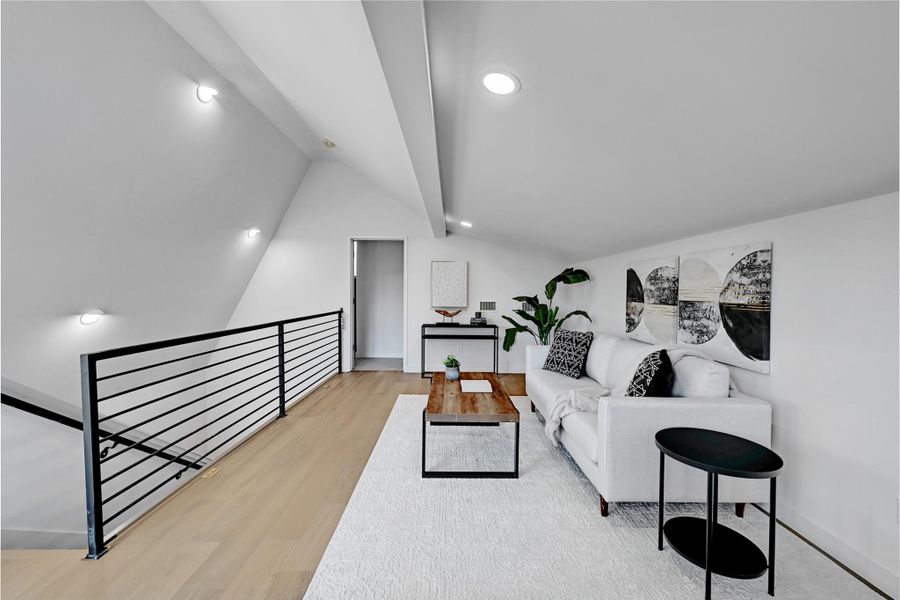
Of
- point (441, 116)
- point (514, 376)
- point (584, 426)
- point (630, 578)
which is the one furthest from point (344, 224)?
point (630, 578)

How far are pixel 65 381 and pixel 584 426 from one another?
4.11 meters

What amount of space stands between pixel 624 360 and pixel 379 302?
460cm

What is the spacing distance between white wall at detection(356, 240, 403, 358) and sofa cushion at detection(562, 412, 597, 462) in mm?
4533

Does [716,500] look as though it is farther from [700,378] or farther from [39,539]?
[39,539]

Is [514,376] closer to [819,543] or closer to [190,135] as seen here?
[819,543]

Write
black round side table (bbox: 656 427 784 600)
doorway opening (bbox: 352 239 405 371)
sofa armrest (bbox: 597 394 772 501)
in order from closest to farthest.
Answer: black round side table (bbox: 656 427 784 600) → sofa armrest (bbox: 597 394 772 501) → doorway opening (bbox: 352 239 405 371)

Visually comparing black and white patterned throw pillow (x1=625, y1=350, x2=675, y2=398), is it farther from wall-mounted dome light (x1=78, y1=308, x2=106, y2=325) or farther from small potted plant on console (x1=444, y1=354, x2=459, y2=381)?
wall-mounted dome light (x1=78, y1=308, x2=106, y2=325)

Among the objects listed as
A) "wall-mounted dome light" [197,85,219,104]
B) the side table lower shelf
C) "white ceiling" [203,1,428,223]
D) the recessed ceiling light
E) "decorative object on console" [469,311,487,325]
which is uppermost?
"wall-mounted dome light" [197,85,219,104]

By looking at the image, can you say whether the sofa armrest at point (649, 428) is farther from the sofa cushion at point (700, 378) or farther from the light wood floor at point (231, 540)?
the light wood floor at point (231, 540)

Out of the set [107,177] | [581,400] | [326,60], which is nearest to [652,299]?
[581,400]

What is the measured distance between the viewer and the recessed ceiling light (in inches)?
59.5

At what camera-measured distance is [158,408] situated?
14.4 ft

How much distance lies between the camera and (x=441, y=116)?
6.51 feet

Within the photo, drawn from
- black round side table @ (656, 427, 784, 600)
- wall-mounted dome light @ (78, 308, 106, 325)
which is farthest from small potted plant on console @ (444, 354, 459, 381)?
wall-mounted dome light @ (78, 308, 106, 325)
